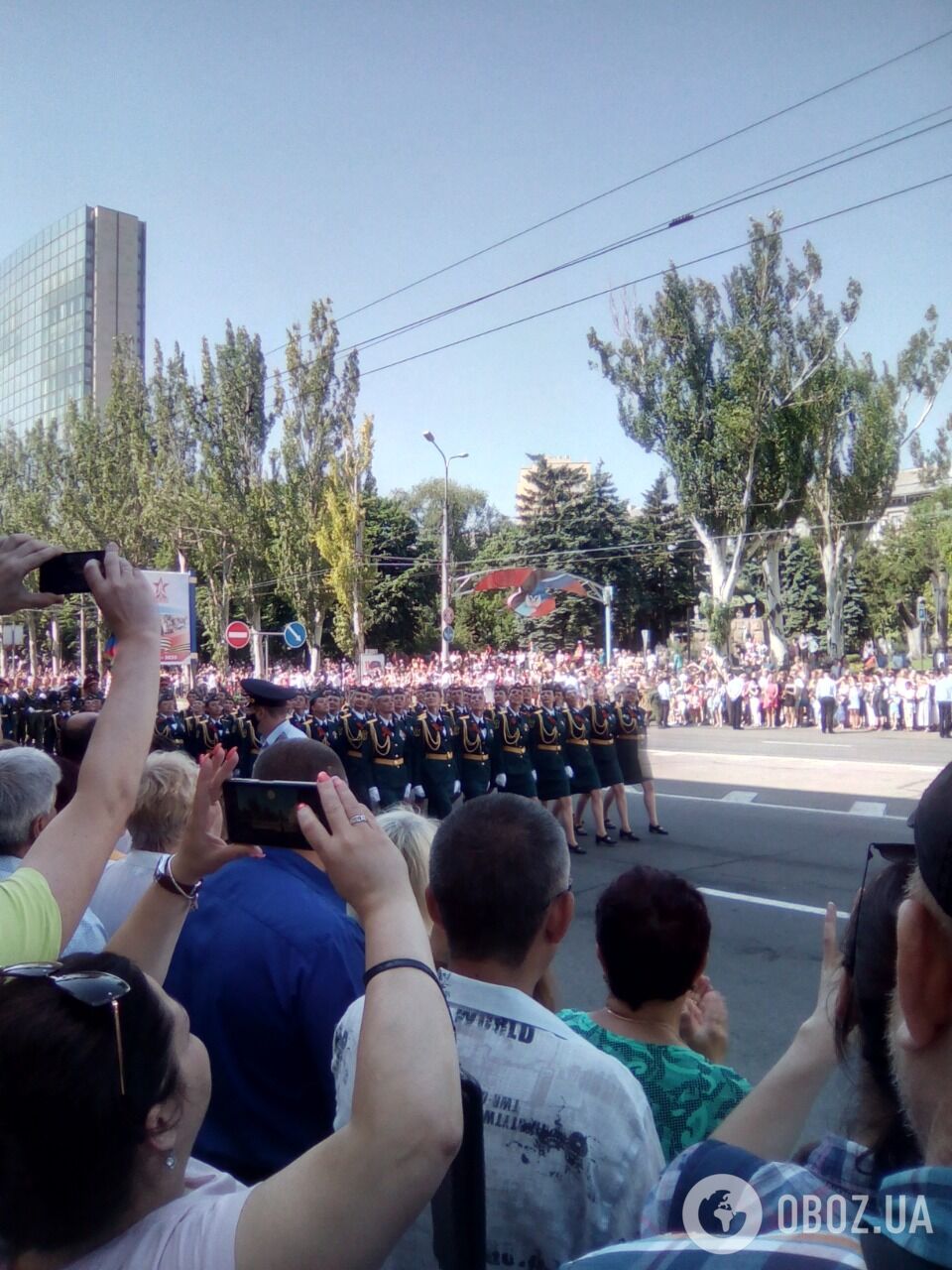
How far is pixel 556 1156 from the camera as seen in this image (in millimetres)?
1562

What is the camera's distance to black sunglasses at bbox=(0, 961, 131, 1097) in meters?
1.11

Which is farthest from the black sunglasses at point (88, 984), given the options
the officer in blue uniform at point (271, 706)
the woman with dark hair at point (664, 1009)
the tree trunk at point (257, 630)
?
the tree trunk at point (257, 630)

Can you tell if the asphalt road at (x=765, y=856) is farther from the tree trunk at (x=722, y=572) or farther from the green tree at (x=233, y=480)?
the green tree at (x=233, y=480)

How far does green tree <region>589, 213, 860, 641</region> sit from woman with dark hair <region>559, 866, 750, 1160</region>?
3293 cm

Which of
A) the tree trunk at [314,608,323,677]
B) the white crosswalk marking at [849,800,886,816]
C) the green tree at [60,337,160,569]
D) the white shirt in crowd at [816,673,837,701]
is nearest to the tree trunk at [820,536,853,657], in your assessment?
the white shirt in crowd at [816,673,837,701]

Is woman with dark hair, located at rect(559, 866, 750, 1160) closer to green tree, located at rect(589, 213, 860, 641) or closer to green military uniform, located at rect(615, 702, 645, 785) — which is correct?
green military uniform, located at rect(615, 702, 645, 785)

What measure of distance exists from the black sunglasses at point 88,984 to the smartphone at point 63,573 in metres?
0.96

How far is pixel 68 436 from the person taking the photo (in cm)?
4016

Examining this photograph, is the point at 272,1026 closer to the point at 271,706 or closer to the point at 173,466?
the point at 271,706

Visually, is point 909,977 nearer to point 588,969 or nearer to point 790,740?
point 588,969

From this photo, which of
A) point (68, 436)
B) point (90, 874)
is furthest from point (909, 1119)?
point (68, 436)

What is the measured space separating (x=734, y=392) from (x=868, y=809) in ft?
78.9

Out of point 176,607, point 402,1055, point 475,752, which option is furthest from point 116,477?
point 402,1055

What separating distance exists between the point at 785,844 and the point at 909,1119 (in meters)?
9.81
